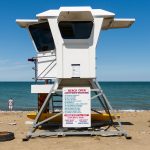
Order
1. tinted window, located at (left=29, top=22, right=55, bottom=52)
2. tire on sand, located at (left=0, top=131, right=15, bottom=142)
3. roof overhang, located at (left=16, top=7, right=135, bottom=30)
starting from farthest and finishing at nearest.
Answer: tinted window, located at (left=29, top=22, right=55, bottom=52) < roof overhang, located at (left=16, top=7, right=135, bottom=30) < tire on sand, located at (left=0, top=131, right=15, bottom=142)

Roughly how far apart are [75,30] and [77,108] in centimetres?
360

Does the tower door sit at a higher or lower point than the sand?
higher

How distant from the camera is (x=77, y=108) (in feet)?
61.2

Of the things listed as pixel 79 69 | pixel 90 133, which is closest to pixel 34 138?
pixel 90 133

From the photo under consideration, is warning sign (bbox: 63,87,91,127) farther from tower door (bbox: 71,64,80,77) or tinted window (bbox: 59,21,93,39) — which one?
tinted window (bbox: 59,21,93,39)

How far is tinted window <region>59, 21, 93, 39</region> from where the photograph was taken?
19.5m

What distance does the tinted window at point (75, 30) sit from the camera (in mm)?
19516

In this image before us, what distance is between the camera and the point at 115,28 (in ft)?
72.2

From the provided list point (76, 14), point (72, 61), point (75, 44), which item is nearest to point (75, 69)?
point (72, 61)

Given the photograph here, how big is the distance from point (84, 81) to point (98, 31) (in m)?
2.40

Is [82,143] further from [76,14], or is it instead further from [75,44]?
[76,14]

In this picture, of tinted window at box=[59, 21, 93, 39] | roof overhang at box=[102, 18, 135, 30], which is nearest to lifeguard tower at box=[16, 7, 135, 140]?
tinted window at box=[59, 21, 93, 39]

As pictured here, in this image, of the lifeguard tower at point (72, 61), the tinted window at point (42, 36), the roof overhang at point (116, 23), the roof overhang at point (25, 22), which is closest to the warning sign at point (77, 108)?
the lifeguard tower at point (72, 61)

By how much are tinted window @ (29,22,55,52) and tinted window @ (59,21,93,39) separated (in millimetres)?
1121
